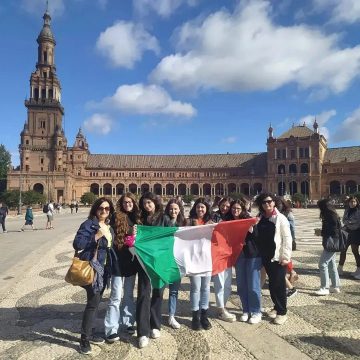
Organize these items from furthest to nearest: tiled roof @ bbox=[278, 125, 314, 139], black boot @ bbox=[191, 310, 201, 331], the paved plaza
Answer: tiled roof @ bbox=[278, 125, 314, 139] → black boot @ bbox=[191, 310, 201, 331] → the paved plaza

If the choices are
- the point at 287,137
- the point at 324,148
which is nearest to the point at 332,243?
the point at 287,137

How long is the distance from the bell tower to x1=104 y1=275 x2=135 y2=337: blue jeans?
8713 cm

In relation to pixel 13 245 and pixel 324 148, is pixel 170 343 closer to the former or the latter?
pixel 13 245

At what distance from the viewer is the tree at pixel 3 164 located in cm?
9099

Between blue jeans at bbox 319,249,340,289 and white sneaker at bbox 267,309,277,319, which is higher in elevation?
blue jeans at bbox 319,249,340,289

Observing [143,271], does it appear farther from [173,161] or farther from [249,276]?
[173,161]

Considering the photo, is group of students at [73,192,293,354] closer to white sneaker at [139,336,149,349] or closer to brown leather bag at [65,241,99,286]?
white sneaker at [139,336,149,349]

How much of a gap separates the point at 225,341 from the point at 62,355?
2203mm

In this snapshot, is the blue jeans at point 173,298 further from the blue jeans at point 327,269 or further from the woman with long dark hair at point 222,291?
the blue jeans at point 327,269

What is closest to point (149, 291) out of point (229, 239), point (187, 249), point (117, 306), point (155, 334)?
point (117, 306)

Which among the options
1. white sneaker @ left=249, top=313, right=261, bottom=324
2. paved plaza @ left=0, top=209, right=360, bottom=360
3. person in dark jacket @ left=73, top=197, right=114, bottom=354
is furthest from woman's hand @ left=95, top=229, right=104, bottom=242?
white sneaker @ left=249, top=313, right=261, bottom=324

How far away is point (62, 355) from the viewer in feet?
15.6

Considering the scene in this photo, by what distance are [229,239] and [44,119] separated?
91.6 metres

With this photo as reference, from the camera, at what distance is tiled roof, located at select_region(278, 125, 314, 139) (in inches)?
3600
